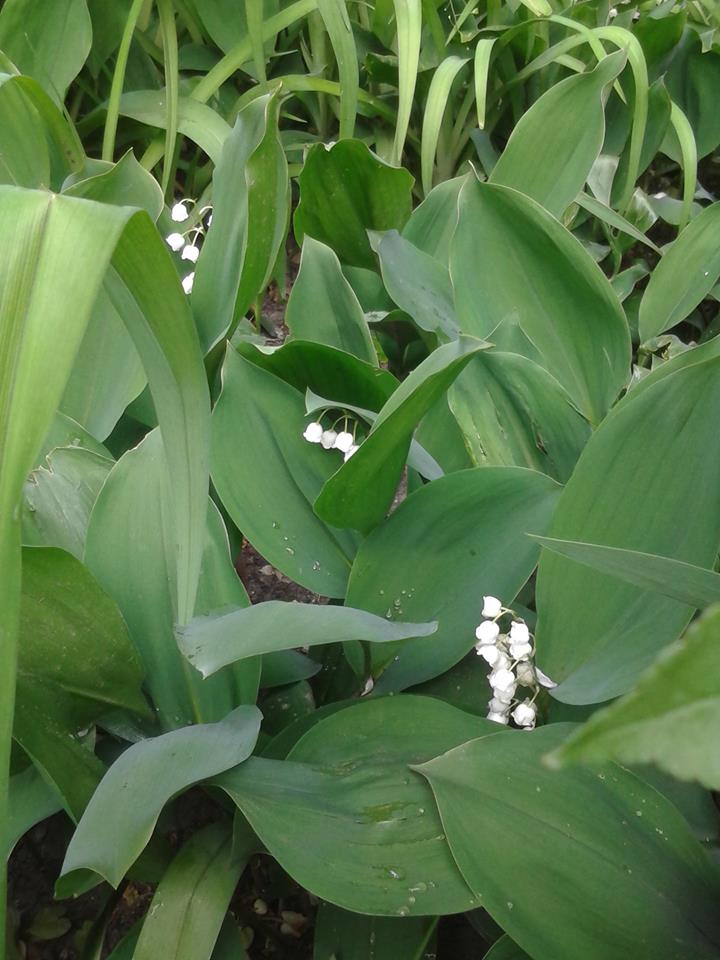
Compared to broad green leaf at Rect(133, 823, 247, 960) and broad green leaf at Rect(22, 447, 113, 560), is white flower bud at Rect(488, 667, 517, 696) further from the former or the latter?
broad green leaf at Rect(22, 447, 113, 560)

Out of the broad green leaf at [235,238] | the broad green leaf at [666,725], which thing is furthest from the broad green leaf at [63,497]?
the broad green leaf at [666,725]

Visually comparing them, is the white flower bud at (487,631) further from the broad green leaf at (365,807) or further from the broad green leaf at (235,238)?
the broad green leaf at (235,238)

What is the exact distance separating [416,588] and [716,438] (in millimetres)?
267

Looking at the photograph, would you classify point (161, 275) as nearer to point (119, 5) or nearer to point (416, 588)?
point (416, 588)

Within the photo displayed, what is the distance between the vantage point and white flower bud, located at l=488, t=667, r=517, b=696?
0.63 metres

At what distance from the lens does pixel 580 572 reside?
0.64 meters

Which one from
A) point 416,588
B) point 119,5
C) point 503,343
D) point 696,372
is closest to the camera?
point 696,372

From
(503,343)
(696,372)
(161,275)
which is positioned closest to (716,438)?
(696,372)

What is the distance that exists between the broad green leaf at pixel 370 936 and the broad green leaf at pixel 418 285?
1.94 ft

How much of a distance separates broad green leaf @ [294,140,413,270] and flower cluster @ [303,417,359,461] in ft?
1.17

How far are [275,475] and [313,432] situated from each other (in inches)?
2.1

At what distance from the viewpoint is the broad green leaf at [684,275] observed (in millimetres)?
1104

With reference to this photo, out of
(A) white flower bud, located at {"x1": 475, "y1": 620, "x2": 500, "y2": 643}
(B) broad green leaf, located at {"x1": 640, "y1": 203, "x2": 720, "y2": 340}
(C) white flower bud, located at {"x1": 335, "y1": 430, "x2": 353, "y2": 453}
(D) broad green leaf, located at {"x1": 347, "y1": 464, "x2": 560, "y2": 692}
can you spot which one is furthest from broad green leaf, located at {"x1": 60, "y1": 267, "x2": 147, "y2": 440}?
→ (B) broad green leaf, located at {"x1": 640, "y1": 203, "x2": 720, "y2": 340}

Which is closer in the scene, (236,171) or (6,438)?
(6,438)
